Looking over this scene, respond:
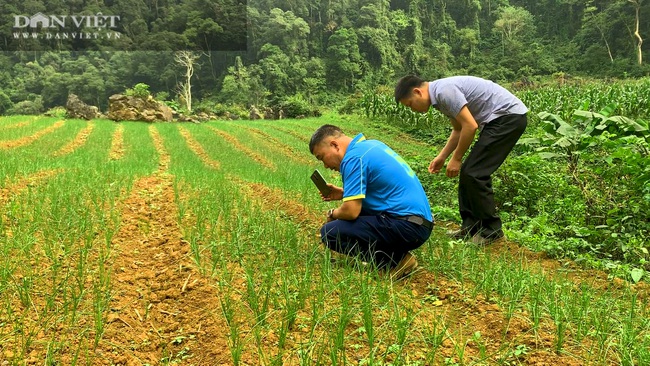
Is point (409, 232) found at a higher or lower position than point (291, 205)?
higher

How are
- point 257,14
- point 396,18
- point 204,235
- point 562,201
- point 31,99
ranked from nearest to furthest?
point 204,235 < point 562,201 < point 31,99 < point 257,14 < point 396,18

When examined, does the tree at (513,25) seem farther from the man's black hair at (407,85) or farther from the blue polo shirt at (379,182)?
the blue polo shirt at (379,182)

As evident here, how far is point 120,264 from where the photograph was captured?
2930 mm

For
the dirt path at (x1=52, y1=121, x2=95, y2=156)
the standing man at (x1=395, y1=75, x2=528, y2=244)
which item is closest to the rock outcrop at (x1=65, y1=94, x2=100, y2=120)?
the dirt path at (x1=52, y1=121, x2=95, y2=156)

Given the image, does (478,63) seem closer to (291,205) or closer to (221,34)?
(221,34)

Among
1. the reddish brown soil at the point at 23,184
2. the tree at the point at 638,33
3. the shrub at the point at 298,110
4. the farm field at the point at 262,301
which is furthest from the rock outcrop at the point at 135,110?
the tree at the point at 638,33

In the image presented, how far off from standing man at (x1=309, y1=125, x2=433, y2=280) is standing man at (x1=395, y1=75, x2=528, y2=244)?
1.08m

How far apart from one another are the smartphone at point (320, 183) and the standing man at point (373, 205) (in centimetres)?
22

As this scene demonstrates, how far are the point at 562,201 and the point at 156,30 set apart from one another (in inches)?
2104

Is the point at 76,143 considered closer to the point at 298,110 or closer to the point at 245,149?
the point at 245,149

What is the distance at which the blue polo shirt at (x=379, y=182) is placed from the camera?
108 inches

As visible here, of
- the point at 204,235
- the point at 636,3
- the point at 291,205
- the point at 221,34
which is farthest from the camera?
the point at 221,34

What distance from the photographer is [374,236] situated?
284cm

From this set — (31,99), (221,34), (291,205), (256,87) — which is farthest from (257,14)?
(291,205)
